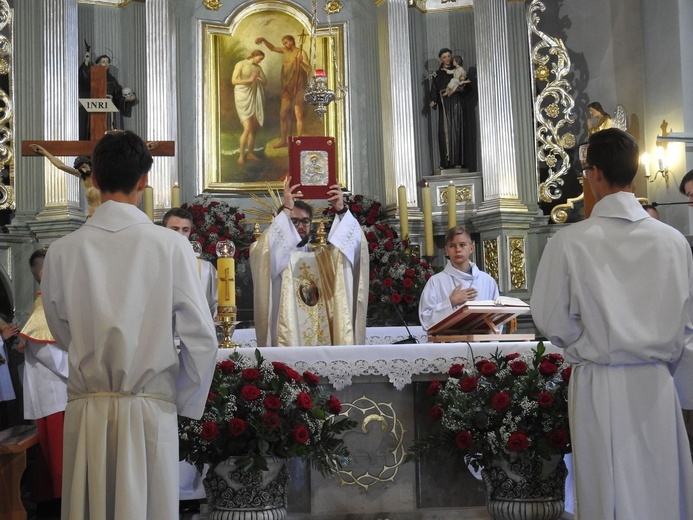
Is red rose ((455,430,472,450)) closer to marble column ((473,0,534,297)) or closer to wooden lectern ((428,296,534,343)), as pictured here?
wooden lectern ((428,296,534,343))

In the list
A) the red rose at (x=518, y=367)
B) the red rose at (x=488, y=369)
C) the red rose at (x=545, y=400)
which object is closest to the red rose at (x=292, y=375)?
the red rose at (x=488, y=369)

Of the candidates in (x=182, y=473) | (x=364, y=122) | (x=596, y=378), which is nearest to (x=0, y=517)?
(x=182, y=473)

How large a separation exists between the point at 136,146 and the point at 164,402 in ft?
2.94

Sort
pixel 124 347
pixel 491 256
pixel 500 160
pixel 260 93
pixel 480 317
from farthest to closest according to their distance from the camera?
pixel 260 93 → pixel 500 160 → pixel 491 256 → pixel 480 317 → pixel 124 347

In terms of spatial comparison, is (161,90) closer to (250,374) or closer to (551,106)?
(551,106)

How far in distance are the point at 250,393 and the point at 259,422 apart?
0.54 feet

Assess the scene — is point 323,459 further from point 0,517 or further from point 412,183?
point 412,183

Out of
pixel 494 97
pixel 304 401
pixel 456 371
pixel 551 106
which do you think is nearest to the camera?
pixel 304 401

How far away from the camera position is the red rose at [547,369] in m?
4.53

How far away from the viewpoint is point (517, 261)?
353 inches

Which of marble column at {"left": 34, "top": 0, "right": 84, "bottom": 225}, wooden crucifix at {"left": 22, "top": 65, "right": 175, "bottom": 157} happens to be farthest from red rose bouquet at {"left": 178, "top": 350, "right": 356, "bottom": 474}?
marble column at {"left": 34, "top": 0, "right": 84, "bottom": 225}

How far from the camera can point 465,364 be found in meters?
5.02

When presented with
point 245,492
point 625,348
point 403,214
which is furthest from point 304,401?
point 403,214

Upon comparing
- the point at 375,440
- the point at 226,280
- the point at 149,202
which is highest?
the point at 149,202
